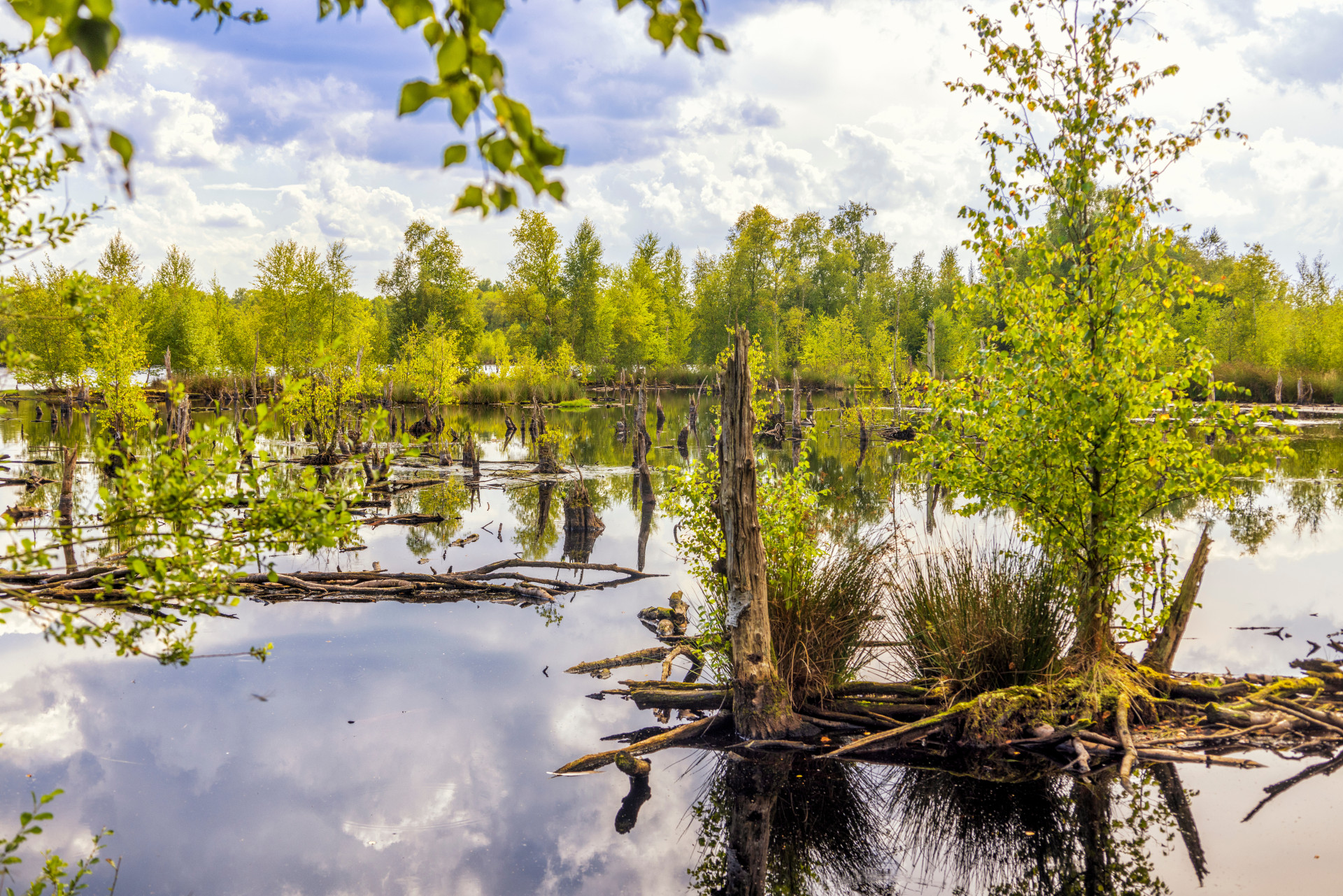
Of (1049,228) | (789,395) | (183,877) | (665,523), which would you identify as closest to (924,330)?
(789,395)

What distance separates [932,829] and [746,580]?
2.24 metres

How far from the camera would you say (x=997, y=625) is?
278 inches

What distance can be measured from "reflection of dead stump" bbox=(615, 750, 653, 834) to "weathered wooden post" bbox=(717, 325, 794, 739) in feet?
2.91

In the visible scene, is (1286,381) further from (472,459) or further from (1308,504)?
(472,459)

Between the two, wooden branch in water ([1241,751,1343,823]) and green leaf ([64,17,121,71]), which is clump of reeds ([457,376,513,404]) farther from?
green leaf ([64,17,121,71])

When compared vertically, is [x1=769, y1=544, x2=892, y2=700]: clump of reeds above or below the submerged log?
above

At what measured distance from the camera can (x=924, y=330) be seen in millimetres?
72375

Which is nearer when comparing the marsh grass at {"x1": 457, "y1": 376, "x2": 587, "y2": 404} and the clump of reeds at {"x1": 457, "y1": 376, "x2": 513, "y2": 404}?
the marsh grass at {"x1": 457, "y1": 376, "x2": 587, "y2": 404}

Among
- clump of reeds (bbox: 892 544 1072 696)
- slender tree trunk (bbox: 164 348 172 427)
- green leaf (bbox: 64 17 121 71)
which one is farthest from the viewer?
slender tree trunk (bbox: 164 348 172 427)

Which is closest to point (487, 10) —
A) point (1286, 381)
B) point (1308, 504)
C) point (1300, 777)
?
point (1300, 777)

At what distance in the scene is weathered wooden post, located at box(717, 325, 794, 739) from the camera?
22.5 ft

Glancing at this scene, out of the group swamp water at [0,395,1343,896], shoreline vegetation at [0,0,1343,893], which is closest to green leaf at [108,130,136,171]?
shoreline vegetation at [0,0,1343,893]

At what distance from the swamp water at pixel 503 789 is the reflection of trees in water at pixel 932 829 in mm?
20

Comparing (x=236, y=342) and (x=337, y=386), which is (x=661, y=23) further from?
(x=236, y=342)
